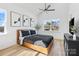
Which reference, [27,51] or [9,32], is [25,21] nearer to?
[9,32]

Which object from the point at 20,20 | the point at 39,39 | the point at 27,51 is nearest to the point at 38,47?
the point at 39,39

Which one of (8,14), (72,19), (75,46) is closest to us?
(75,46)

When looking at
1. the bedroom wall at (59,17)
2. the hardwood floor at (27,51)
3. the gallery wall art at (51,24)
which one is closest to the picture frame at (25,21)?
the bedroom wall at (59,17)

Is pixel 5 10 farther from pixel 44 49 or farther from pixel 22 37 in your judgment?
pixel 44 49

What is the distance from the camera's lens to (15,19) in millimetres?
3408

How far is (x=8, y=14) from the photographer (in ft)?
11.3

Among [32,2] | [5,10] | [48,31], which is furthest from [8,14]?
[48,31]

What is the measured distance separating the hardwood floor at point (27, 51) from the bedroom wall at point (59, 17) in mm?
215

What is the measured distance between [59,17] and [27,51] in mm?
1248


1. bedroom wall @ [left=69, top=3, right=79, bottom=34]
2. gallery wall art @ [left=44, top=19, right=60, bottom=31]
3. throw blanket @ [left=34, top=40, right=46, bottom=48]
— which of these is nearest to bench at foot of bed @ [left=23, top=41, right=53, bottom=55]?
throw blanket @ [left=34, top=40, right=46, bottom=48]

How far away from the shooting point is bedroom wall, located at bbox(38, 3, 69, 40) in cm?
317

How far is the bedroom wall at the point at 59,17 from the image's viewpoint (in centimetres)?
317

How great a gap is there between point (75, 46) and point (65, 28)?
59 cm

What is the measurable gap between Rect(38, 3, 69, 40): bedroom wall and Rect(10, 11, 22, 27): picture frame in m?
0.56
